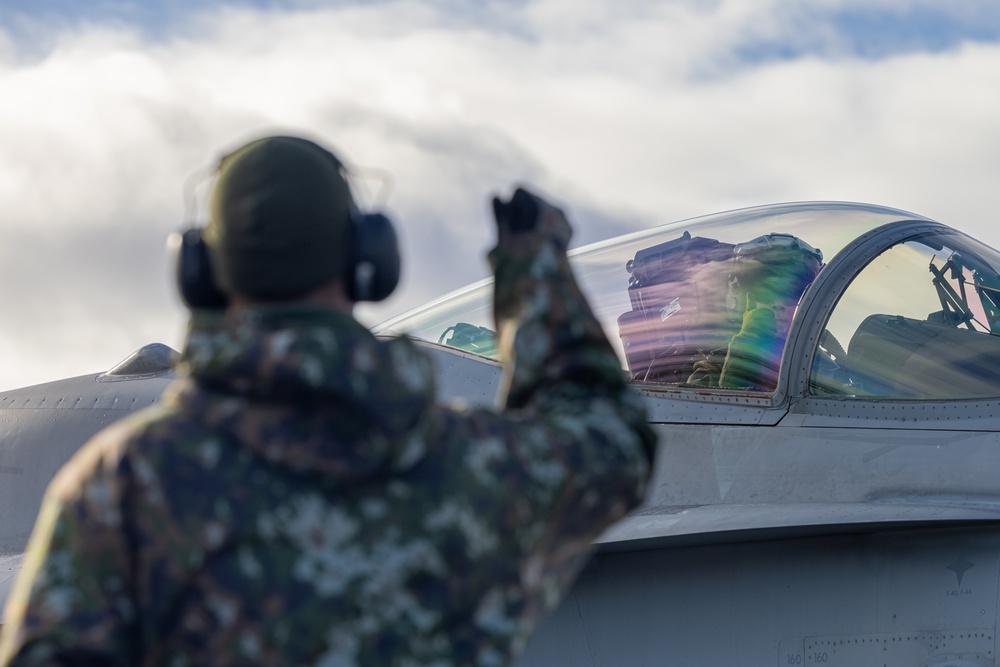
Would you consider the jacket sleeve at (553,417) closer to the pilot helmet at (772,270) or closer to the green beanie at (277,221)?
the green beanie at (277,221)

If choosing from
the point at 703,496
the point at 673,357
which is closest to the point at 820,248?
the point at 673,357

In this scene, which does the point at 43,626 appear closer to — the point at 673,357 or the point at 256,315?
the point at 256,315

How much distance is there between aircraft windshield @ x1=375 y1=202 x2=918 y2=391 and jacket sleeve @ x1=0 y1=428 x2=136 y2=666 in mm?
3445

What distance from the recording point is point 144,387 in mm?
5934

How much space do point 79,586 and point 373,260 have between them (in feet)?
2.25

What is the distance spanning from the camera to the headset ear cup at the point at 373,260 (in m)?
1.89

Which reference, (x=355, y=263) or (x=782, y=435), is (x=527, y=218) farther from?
(x=782, y=435)

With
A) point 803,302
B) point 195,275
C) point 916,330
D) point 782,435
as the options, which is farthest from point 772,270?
point 195,275

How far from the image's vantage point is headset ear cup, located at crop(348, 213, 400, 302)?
189 centimetres

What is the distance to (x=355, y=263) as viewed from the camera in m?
1.88

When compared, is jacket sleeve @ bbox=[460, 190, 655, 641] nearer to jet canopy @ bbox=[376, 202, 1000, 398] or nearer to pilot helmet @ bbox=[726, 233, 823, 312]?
→ jet canopy @ bbox=[376, 202, 1000, 398]

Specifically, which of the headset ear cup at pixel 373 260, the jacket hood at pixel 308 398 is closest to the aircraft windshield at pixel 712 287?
the headset ear cup at pixel 373 260

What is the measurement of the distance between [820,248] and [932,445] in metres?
1.13

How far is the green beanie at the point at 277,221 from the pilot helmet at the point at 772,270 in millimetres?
3807
